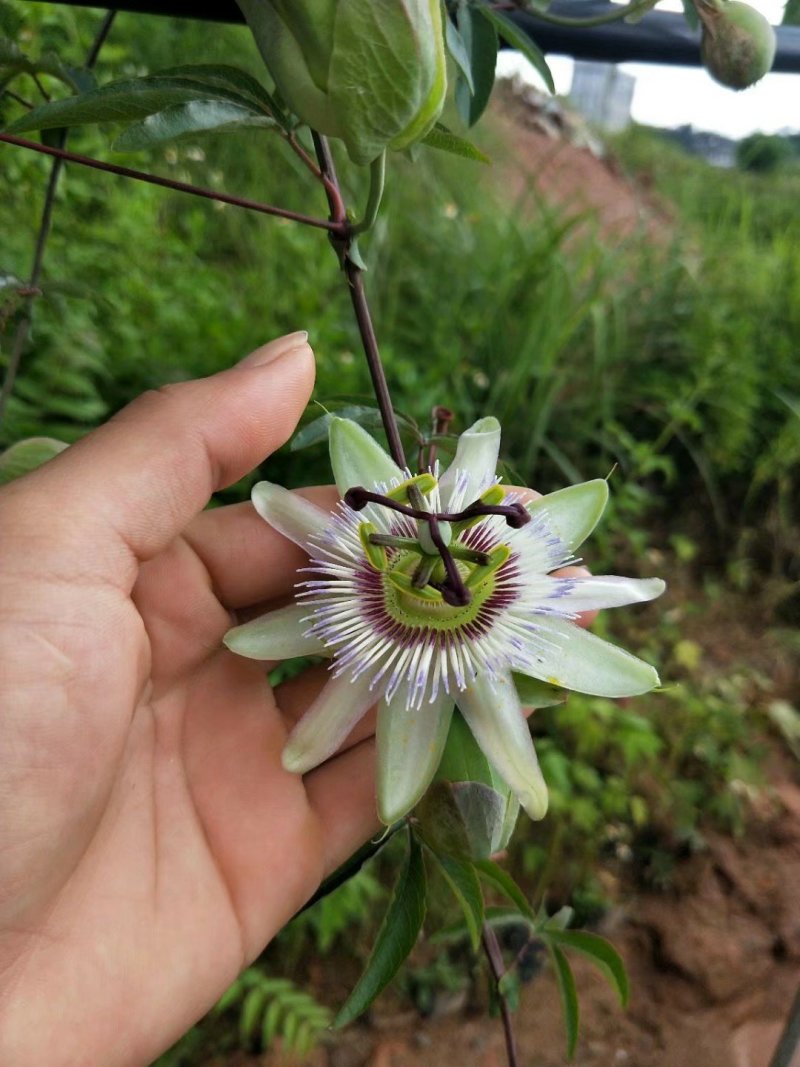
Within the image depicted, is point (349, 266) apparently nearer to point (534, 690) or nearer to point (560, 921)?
point (534, 690)

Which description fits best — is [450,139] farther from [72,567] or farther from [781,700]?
[781,700]

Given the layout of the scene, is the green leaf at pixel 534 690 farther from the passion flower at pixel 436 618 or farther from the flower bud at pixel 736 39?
the flower bud at pixel 736 39

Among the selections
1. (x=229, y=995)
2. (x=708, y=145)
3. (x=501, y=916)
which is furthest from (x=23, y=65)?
(x=708, y=145)

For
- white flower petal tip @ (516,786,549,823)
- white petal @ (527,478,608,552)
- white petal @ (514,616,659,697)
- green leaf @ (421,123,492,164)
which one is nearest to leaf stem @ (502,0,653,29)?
green leaf @ (421,123,492,164)

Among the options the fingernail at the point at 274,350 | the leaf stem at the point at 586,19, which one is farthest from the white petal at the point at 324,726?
the leaf stem at the point at 586,19

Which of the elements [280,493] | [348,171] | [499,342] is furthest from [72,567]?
[348,171]

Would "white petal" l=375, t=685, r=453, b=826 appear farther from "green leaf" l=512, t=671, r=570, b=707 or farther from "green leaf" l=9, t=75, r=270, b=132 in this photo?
"green leaf" l=9, t=75, r=270, b=132
